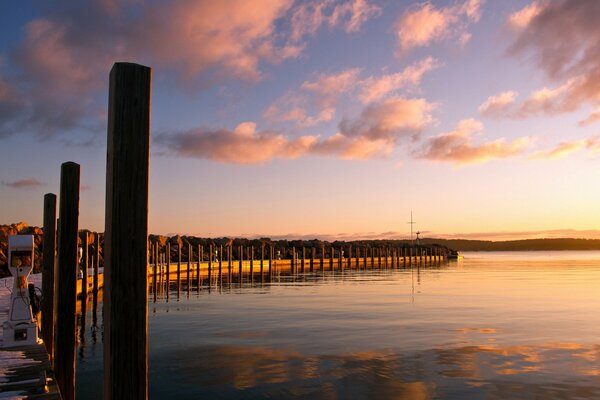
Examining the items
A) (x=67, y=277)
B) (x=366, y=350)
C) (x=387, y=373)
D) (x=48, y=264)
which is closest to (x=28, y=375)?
(x=67, y=277)

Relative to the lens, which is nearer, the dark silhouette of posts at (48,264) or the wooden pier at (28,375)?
the wooden pier at (28,375)

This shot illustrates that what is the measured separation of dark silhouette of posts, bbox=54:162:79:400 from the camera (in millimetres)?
8820

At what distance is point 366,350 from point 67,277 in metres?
8.50

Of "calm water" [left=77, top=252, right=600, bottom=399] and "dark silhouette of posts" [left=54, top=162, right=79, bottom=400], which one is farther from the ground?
"dark silhouette of posts" [left=54, top=162, right=79, bottom=400]

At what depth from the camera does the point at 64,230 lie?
8984 mm

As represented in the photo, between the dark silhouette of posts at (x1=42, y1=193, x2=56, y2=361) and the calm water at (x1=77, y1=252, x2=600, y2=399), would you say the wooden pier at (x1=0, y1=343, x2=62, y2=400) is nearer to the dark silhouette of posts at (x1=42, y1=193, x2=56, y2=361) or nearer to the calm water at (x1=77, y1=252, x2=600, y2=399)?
the dark silhouette of posts at (x1=42, y1=193, x2=56, y2=361)

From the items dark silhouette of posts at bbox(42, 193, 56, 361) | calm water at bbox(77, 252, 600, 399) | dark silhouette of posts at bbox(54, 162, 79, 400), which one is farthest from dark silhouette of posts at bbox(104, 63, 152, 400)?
dark silhouette of posts at bbox(42, 193, 56, 361)

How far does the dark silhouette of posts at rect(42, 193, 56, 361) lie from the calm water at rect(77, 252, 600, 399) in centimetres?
144

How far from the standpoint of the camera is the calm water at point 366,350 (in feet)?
35.4

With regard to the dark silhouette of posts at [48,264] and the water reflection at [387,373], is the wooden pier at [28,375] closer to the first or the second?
the dark silhouette of posts at [48,264]

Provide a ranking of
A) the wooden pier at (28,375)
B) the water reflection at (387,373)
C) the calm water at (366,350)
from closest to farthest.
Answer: the wooden pier at (28,375) → the water reflection at (387,373) → the calm water at (366,350)

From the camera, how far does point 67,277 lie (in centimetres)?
906

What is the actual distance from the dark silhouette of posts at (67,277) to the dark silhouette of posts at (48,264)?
6.41 feet

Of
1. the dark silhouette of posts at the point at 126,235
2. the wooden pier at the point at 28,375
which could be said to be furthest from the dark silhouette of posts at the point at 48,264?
the dark silhouette of posts at the point at 126,235
